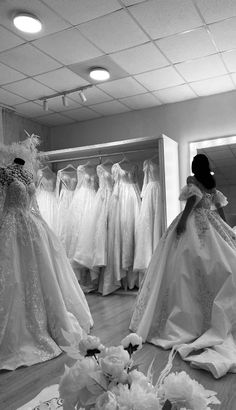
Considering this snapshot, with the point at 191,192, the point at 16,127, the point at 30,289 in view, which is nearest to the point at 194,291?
the point at 191,192

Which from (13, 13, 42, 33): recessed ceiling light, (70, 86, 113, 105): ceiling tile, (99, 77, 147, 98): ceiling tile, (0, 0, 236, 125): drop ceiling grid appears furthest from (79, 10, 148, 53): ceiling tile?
(70, 86, 113, 105): ceiling tile

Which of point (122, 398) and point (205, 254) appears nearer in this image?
point (122, 398)

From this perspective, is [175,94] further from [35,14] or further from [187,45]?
[35,14]

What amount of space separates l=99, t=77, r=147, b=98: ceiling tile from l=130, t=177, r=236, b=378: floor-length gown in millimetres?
1908

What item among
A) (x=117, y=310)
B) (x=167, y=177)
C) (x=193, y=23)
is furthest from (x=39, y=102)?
(x=117, y=310)

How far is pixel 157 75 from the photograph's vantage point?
425cm

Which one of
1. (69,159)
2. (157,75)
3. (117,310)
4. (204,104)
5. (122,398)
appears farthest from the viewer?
(69,159)

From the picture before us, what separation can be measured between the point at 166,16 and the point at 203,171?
4.40 ft

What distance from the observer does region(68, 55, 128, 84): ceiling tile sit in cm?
387

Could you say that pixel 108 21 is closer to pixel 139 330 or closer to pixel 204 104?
pixel 204 104

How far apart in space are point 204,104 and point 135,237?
2048 mm

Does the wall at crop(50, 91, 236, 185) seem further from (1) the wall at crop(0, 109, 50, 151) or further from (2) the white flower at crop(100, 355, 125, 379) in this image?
(2) the white flower at crop(100, 355, 125, 379)

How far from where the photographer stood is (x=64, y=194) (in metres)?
5.30

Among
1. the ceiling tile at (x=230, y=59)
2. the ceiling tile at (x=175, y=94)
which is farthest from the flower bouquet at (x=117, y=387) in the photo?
the ceiling tile at (x=175, y=94)
